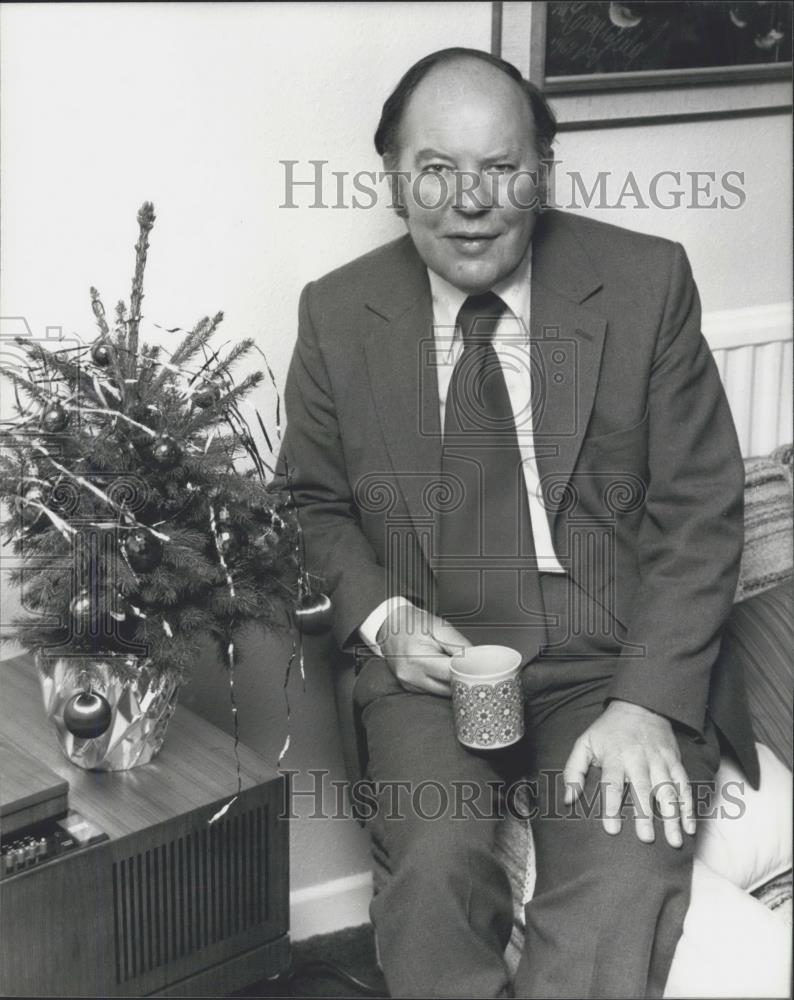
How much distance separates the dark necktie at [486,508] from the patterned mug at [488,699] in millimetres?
218

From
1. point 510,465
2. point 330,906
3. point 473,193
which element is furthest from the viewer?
point 330,906

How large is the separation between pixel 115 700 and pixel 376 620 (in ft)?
1.25

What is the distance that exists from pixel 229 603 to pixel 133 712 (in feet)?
0.57

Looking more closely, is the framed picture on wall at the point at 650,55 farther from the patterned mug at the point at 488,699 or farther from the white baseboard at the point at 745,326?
the patterned mug at the point at 488,699

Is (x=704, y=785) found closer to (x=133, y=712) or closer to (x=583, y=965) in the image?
(x=583, y=965)

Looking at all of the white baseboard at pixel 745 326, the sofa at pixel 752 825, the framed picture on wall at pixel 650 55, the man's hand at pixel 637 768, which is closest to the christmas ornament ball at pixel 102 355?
the sofa at pixel 752 825

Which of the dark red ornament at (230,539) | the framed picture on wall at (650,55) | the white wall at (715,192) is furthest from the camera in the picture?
the white wall at (715,192)

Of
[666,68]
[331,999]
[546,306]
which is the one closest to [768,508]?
[546,306]

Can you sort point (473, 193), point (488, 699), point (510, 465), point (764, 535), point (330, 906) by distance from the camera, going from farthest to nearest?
point (330, 906) → point (764, 535) → point (510, 465) → point (473, 193) → point (488, 699)

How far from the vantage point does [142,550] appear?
1393 millimetres

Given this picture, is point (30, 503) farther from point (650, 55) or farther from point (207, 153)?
point (650, 55)

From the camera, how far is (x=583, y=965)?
1414mm

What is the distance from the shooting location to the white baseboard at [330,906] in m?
2.19

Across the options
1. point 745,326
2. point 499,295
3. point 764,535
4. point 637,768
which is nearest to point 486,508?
point 499,295
